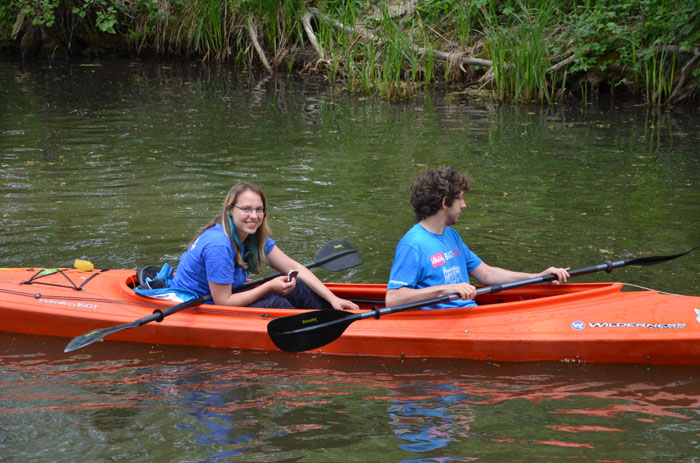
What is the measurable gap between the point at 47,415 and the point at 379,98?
10.7 metres

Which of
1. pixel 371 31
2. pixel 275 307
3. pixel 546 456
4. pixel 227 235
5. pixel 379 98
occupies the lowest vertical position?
pixel 546 456

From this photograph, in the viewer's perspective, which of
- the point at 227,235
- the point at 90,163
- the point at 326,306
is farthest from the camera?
the point at 90,163

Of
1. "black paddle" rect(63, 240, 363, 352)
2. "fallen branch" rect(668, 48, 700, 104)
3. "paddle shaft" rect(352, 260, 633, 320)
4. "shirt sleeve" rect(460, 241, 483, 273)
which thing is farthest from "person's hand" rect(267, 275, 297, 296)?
"fallen branch" rect(668, 48, 700, 104)

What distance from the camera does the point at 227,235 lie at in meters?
4.67

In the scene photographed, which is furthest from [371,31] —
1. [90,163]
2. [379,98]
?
[90,163]

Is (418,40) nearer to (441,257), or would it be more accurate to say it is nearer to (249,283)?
(249,283)

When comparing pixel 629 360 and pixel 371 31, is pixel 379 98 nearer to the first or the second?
pixel 371 31

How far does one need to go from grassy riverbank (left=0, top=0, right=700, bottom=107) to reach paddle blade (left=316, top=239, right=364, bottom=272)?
25.0ft

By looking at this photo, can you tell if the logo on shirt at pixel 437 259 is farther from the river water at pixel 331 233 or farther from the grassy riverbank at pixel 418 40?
the grassy riverbank at pixel 418 40

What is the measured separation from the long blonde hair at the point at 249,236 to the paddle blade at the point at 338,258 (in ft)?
1.93

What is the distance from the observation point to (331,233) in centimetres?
691

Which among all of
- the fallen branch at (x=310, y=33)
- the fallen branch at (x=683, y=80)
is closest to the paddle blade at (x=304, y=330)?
the fallen branch at (x=683, y=80)

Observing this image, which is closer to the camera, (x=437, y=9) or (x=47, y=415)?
(x=47, y=415)

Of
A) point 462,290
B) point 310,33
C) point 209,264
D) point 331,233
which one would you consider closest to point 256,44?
point 310,33
